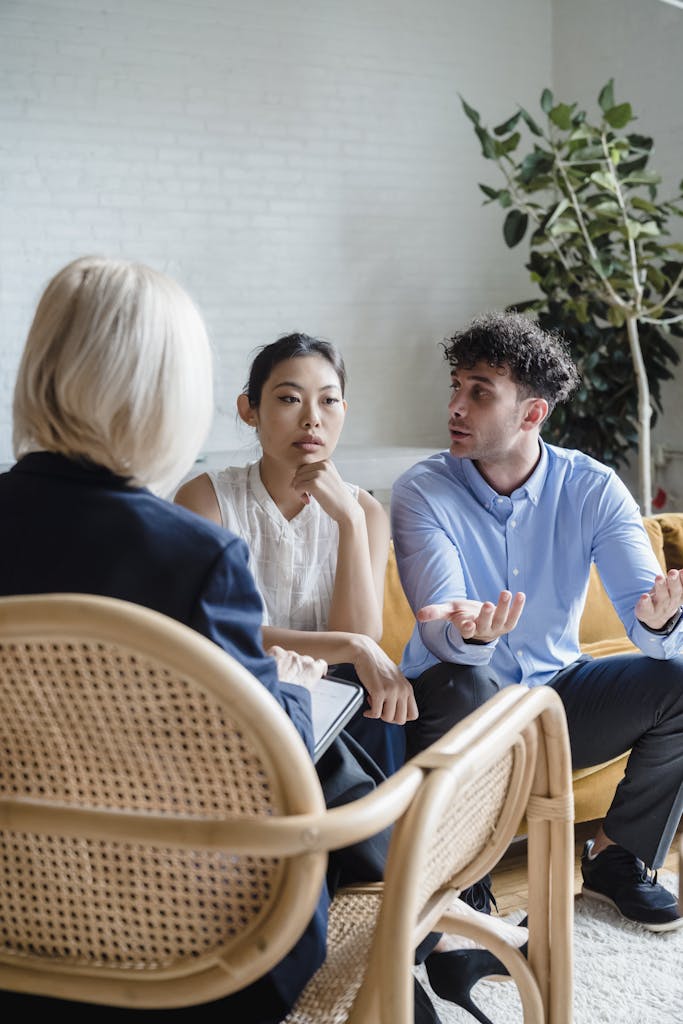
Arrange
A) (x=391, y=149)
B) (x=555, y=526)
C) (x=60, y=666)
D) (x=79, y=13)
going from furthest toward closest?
(x=391, y=149) → (x=79, y=13) → (x=555, y=526) → (x=60, y=666)

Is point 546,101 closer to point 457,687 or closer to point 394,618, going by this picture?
point 394,618

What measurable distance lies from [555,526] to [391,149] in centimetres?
428

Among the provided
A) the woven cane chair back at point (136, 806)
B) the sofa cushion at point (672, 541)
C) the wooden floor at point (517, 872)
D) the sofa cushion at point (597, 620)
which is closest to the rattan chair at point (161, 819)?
the woven cane chair back at point (136, 806)

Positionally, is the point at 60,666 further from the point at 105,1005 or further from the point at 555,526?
the point at 555,526

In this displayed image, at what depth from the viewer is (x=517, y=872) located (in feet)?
8.10

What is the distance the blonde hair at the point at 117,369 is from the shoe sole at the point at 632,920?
5.44 feet

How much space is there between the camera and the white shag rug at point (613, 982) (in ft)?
6.16

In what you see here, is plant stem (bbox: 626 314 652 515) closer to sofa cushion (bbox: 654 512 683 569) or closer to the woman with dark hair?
sofa cushion (bbox: 654 512 683 569)

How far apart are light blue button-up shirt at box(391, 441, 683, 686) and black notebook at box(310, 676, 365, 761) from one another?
93 centimetres

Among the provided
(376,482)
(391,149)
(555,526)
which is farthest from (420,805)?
(391,149)

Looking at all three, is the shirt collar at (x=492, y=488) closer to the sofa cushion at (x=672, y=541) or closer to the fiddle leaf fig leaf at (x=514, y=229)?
the sofa cushion at (x=672, y=541)

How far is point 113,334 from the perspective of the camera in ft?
3.21

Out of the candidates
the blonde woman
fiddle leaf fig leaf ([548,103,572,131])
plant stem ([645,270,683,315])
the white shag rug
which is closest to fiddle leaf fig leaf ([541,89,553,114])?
fiddle leaf fig leaf ([548,103,572,131])

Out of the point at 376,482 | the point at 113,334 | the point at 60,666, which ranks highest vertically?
the point at 113,334
